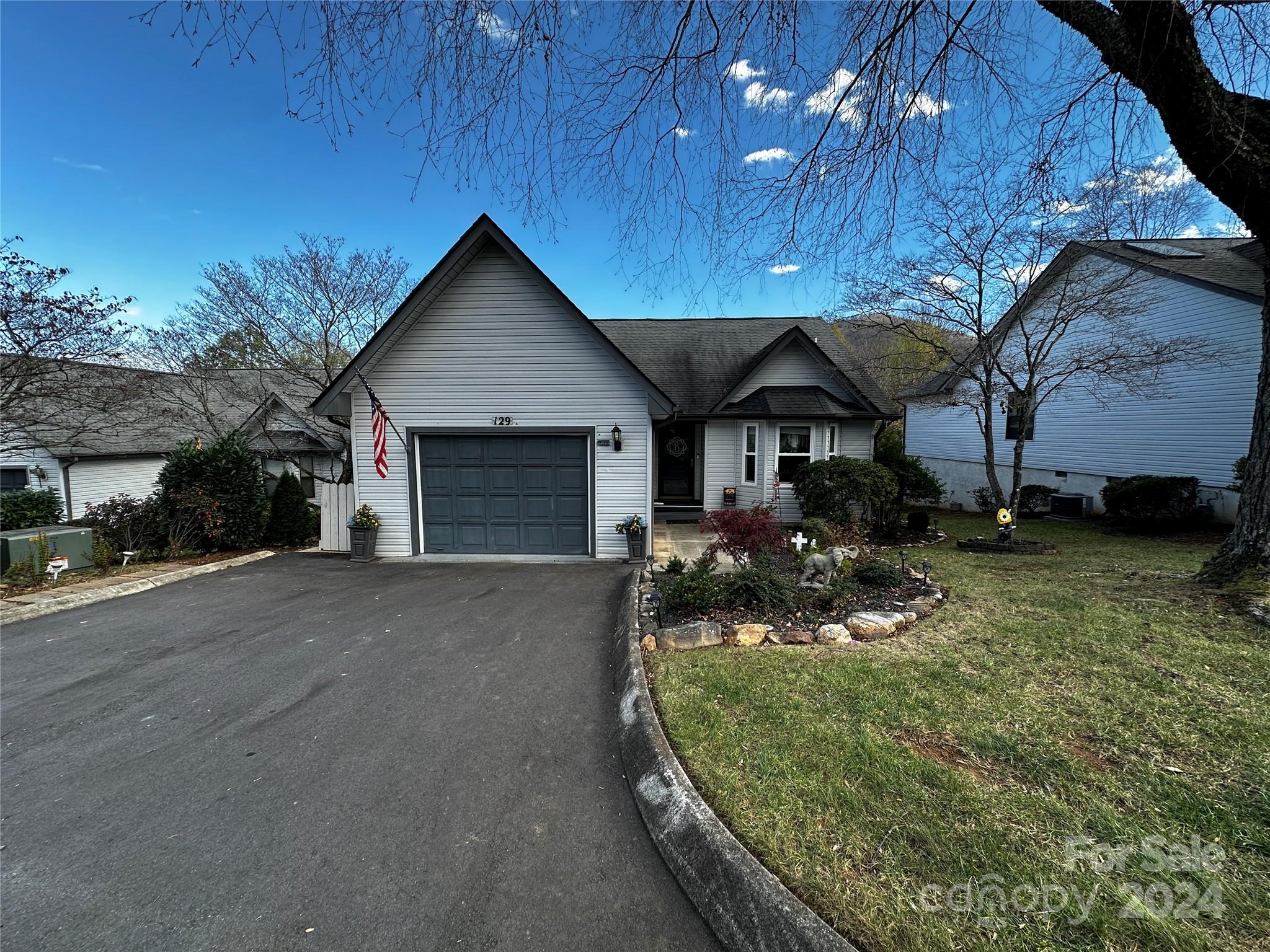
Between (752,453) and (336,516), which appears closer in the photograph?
(336,516)

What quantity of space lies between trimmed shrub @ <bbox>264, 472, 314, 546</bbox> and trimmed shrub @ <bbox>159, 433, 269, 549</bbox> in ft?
0.84

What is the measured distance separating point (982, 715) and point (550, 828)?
277 centimetres

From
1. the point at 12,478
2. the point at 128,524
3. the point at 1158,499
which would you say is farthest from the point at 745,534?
the point at 12,478

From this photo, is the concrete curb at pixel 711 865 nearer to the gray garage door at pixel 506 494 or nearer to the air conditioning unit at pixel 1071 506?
the gray garage door at pixel 506 494

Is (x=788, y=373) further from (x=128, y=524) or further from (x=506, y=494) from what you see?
(x=128, y=524)

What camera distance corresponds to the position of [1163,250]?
14273mm

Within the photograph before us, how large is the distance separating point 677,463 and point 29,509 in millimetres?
14481

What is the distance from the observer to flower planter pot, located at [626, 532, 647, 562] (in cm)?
900

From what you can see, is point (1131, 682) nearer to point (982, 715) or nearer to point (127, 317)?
point (982, 715)

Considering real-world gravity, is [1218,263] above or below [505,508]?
above

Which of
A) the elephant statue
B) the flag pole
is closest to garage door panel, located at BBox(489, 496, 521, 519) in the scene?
the flag pole

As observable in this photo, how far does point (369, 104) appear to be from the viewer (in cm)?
282

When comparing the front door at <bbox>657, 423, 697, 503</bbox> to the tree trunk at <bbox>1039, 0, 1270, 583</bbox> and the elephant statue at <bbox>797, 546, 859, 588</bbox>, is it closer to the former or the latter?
the elephant statue at <bbox>797, 546, 859, 588</bbox>

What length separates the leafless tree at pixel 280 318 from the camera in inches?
458
